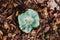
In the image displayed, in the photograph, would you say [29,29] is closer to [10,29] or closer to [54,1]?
[10,29]

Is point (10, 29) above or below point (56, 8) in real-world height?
below

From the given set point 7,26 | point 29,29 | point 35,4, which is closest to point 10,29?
point 7,26

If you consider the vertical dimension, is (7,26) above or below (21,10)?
below

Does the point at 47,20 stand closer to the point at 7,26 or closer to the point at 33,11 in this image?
the point at 33,11

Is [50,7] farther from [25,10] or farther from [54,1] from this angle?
[25,10]

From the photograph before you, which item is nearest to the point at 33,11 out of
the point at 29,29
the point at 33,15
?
the point at 33,15
